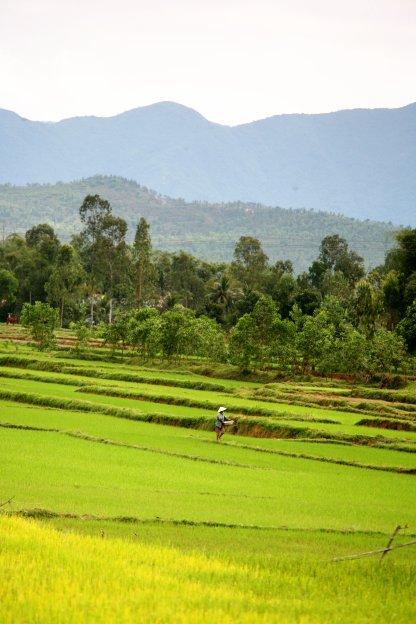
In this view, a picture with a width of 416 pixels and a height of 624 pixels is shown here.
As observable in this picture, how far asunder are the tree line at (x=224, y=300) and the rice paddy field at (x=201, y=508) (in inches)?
501

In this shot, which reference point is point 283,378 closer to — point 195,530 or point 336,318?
point 336,318

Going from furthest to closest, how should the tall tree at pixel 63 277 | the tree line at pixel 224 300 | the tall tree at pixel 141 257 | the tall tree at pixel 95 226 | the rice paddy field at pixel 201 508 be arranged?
1. the tall tree at pixel 95 226
2. the tall tree at pixel 63 277
3. the tall tree at pixel 141 257
4. the tree line at pixel 224 300
5. the rice paddy field at pixel 201 508

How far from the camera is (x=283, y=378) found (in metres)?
49.9

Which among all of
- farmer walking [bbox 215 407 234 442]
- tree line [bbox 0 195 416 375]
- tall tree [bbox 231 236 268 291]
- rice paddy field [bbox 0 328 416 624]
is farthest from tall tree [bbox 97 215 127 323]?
farmer walking [bbox 215 407 234 442]

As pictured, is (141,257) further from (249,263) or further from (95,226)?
(249,263)

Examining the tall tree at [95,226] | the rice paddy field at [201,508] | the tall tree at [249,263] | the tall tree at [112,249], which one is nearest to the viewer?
the rice paddy field at [201,508]

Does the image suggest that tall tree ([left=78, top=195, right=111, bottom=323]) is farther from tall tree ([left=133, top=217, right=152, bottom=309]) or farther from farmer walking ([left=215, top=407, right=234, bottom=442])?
farmer walking ([left=215, top=407, right=234, bottom=442])

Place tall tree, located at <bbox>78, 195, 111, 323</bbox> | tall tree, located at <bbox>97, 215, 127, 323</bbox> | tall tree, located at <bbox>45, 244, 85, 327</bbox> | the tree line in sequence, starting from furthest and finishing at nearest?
tall tree, located at <bbox>78, 195, 111, 323</bbox>
tall tree, located at <bbox>97, 215, 127, 323</bbox>
tall tree, located at <bbox>45, 244, 85, 327</bbox>
the tree line

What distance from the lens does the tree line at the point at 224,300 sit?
167 ft

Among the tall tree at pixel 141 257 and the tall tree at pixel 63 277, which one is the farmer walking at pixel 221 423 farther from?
the tall tree at pixel 63 277

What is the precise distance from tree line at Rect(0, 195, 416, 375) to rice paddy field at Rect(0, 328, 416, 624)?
12.7 metres

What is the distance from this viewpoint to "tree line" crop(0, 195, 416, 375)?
5094cm

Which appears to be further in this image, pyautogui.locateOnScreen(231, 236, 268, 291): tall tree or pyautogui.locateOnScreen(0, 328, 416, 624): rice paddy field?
pyautogui.locateOnScreen(231, 236, 268, 291): tall tree

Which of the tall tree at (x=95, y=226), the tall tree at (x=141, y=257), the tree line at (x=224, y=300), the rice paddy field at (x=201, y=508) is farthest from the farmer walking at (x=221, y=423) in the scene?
the tall tree at (x=95, y=226)
